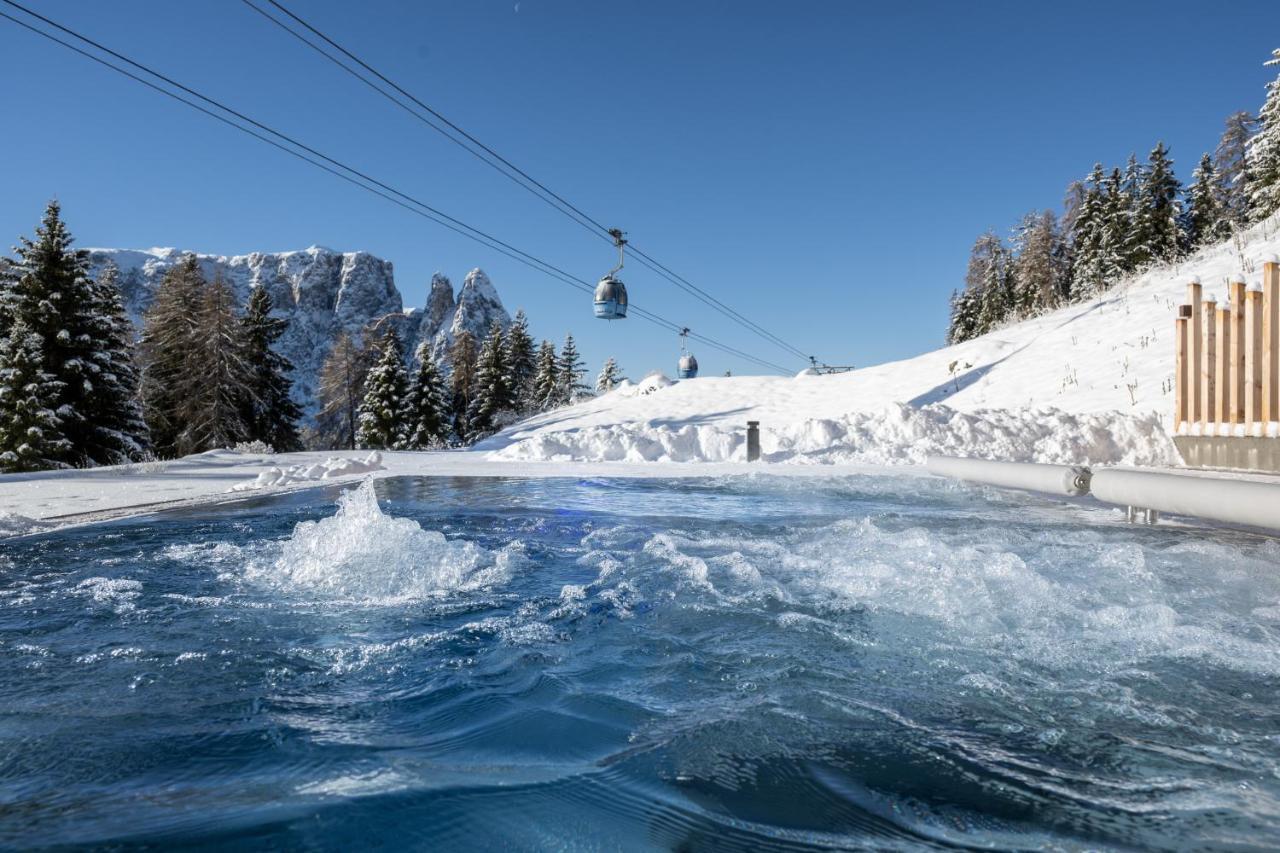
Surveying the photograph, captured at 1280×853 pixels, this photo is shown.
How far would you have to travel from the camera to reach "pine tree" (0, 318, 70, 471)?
18812 mm

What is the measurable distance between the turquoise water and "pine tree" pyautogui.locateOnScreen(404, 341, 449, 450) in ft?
92.1

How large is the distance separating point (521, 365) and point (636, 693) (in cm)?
4361

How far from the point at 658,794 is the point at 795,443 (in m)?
11.9

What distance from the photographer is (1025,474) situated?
22.0 feet

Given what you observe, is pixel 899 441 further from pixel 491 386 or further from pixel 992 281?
pixel 992 281

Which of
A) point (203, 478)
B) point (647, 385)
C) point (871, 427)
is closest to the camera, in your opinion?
point (203, 478)

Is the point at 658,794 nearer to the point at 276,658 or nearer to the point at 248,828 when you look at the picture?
the point at 248,828

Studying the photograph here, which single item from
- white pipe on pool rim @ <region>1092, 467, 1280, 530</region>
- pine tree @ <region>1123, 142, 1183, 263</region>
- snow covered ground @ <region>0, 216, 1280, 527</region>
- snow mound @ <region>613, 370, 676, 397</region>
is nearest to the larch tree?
pine tree @ <region>1123, 142, 1183, 263</region>

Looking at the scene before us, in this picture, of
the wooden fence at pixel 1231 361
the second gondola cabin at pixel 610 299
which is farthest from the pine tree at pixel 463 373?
the wooden fence at pixel 1231 361

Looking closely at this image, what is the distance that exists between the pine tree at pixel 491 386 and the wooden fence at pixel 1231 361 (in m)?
35.1

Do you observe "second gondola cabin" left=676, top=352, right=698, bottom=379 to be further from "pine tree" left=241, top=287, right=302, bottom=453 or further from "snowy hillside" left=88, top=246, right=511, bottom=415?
"snowy hillside" left=88, top=246, right=511, bottom=415

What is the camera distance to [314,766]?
6.52 ft

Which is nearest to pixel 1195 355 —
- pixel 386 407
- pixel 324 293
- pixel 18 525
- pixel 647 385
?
pixel 18 525

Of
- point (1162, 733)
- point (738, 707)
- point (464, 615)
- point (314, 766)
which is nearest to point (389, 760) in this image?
point (314, 766)
